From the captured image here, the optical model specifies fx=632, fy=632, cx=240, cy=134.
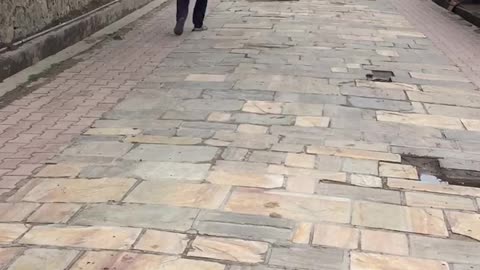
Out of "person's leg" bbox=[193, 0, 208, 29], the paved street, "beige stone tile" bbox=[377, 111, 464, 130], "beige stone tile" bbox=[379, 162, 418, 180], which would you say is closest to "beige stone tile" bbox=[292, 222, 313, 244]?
the paved street

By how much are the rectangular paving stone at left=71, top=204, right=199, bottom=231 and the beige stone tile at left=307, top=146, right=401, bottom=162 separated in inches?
51.4

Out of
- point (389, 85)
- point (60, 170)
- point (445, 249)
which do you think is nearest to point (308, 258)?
point (445, 249)

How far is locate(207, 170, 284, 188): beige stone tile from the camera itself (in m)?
3.94

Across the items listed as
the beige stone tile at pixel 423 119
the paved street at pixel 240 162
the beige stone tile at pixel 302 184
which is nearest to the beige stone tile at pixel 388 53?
the paved street at pixel 240 162

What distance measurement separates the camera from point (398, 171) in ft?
13.8

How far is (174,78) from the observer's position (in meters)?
6.62

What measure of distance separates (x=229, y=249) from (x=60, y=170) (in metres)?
1.59

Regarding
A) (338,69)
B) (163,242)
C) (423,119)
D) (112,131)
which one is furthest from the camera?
(338,69)

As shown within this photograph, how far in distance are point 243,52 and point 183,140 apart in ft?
11.2

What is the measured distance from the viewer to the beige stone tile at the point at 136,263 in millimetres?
2955

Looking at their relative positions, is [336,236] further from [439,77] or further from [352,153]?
[439,77]

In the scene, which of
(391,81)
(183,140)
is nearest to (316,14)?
(391,81)

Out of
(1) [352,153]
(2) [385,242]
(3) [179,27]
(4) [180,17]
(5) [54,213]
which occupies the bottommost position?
(3) [179,27]

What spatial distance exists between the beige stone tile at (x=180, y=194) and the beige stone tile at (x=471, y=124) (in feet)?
7.69
